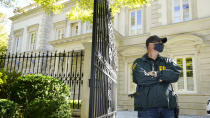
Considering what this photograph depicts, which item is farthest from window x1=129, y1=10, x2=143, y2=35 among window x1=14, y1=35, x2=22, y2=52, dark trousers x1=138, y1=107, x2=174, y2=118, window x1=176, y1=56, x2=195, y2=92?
window x1=14, y1=35, x2=22, y2=52

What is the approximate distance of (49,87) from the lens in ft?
17.0

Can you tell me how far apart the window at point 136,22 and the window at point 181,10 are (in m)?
2.46

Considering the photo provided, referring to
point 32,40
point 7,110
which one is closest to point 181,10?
point 7,110

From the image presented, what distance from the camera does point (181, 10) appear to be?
35.4 feet

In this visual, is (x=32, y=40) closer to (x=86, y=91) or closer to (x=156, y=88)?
(x=86, y=91)

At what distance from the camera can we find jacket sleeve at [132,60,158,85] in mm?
2268

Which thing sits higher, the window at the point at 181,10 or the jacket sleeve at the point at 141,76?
the window at the point at 181,10

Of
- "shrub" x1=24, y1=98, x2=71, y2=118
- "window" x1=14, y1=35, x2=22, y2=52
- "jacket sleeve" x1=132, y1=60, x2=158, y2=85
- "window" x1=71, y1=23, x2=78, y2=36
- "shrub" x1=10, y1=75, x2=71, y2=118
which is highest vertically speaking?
"window" x1=71, y1=23, x2=78, y2=36

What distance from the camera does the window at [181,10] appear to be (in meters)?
10.6

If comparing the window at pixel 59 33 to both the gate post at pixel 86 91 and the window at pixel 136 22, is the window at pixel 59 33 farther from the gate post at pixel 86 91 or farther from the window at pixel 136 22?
the gate post at pixel 86 91

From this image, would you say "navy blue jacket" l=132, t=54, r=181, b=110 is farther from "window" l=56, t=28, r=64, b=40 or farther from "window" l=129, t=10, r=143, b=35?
"window" l=56, t=28, r=64, b=40

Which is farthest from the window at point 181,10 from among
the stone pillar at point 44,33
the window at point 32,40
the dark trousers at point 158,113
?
the window at point 32,40

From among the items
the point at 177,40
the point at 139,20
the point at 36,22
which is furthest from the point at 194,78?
the point at 36,22

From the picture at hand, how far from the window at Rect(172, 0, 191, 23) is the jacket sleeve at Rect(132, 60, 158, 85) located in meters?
9.76
